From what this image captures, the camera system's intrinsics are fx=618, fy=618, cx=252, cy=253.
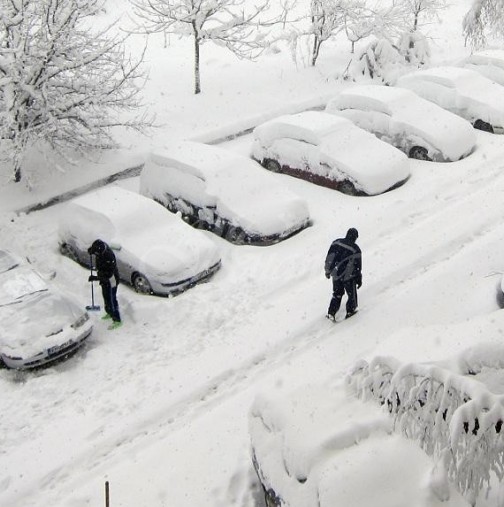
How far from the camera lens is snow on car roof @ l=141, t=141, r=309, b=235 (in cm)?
1220

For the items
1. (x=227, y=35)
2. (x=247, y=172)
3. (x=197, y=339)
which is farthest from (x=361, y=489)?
(x=227, y=35)

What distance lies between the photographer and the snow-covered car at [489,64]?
19.9 metres

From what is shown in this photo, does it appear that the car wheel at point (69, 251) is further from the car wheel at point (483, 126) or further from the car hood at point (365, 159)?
the car wheel at point (483, 126)

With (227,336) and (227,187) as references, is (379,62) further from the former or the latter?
(227,336)

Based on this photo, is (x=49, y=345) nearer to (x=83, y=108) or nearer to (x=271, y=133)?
(x=83, y=108)

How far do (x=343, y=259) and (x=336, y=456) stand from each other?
16.1 feet

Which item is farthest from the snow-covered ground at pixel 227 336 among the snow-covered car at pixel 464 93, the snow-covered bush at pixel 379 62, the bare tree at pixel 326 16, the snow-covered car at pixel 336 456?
the bare tree at pixel 326 16

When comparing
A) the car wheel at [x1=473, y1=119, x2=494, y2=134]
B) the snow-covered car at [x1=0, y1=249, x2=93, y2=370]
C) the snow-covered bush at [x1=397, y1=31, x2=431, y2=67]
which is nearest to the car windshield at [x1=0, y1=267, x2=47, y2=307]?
the snow-covered car at [x1=0, y1=249, x2=93, y2=370]

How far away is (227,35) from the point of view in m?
19.5

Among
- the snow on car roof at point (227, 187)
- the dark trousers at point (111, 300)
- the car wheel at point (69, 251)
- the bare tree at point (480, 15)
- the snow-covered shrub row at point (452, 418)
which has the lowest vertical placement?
the car wheel at point (69, 251)

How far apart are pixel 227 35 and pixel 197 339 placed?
12.7 m

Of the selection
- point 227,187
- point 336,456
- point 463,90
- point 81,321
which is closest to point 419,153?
point 463,90

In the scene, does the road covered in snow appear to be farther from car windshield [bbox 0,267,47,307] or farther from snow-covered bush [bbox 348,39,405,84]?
snow-covered bush [bbox 348,39,405,84]

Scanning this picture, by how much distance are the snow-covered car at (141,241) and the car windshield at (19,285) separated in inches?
56.5
